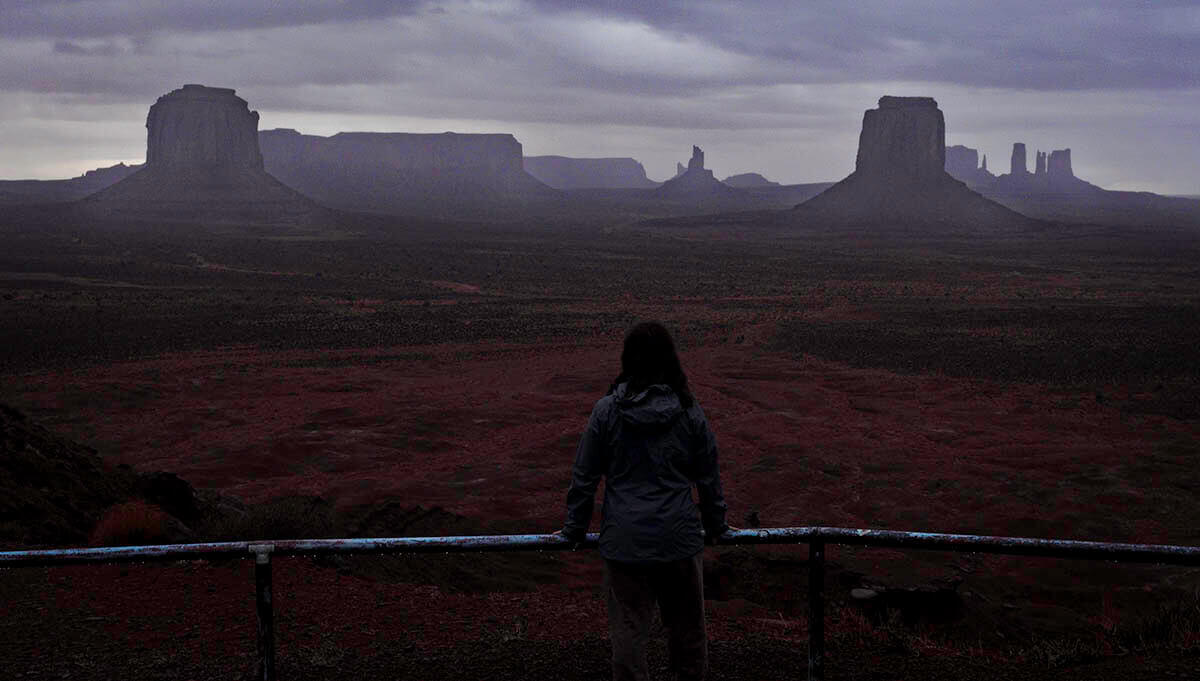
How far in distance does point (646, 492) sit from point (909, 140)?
13340 cm

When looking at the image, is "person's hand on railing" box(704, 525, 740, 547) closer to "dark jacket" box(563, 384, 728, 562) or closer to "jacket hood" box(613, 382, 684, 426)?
"dark jacket" box(563, 384, 728, 562)

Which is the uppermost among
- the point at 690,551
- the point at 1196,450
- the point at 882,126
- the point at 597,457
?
the point at 882,126

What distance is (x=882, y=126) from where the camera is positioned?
5157 inches

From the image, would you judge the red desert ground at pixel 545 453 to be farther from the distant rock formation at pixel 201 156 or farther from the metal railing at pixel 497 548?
the distant rock formation at pixel 201 156

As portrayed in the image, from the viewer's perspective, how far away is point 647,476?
432cm

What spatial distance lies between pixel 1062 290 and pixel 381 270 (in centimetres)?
3305

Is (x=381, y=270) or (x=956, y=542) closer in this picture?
(x=956, y=542)

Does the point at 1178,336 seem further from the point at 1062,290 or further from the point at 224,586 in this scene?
the point at 224,586

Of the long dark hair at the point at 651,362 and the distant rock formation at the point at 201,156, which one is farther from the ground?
the distant rock formation at the point at 201,156

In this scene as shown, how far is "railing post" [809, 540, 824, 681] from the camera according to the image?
14.9 ft

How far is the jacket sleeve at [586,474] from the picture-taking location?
4.34m

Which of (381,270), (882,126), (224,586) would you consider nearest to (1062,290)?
(381,270)

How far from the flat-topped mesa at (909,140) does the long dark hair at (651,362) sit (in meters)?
131

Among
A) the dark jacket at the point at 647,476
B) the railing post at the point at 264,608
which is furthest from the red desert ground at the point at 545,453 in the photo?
the dark jacket at the point at 647,476
